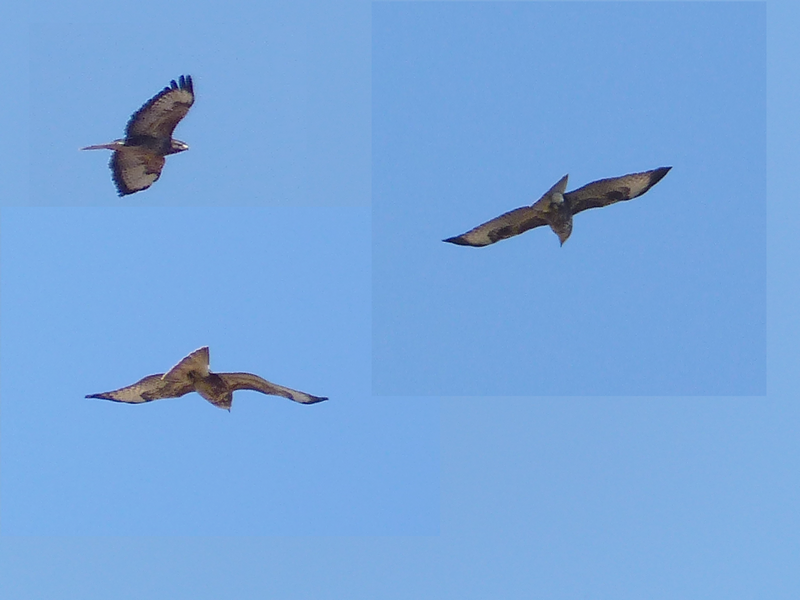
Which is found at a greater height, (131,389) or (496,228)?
(496,228)

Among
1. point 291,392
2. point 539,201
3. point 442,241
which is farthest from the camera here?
point 442,241

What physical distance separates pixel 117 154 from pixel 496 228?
14.2ft

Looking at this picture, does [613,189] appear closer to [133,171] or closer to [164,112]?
[164,112]

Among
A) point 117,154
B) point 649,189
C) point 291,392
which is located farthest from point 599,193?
point 117,154

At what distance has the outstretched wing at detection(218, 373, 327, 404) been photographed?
35.8 feet

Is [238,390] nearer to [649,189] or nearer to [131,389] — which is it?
[131,389]

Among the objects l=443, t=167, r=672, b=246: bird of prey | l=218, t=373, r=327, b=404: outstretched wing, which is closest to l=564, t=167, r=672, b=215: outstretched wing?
l=443, t=167, r=672, b=246: bird of prey

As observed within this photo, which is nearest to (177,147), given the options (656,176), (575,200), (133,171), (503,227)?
(133,171)

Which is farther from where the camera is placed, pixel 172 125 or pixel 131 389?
pixel 172 125

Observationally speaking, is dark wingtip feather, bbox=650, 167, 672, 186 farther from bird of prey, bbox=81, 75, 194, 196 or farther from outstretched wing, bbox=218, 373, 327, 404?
bird of prey, bbox=81, 75, 194, 196

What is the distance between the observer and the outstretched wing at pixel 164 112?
11.9 metres

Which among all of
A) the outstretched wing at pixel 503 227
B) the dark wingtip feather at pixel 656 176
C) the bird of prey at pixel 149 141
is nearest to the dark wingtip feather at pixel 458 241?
the outstretched wing at pixel 503 227

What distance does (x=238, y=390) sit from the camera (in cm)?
1116

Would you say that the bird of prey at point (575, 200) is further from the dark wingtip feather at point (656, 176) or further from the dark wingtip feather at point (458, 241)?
the dark wingtip feather at point (458, 241)
